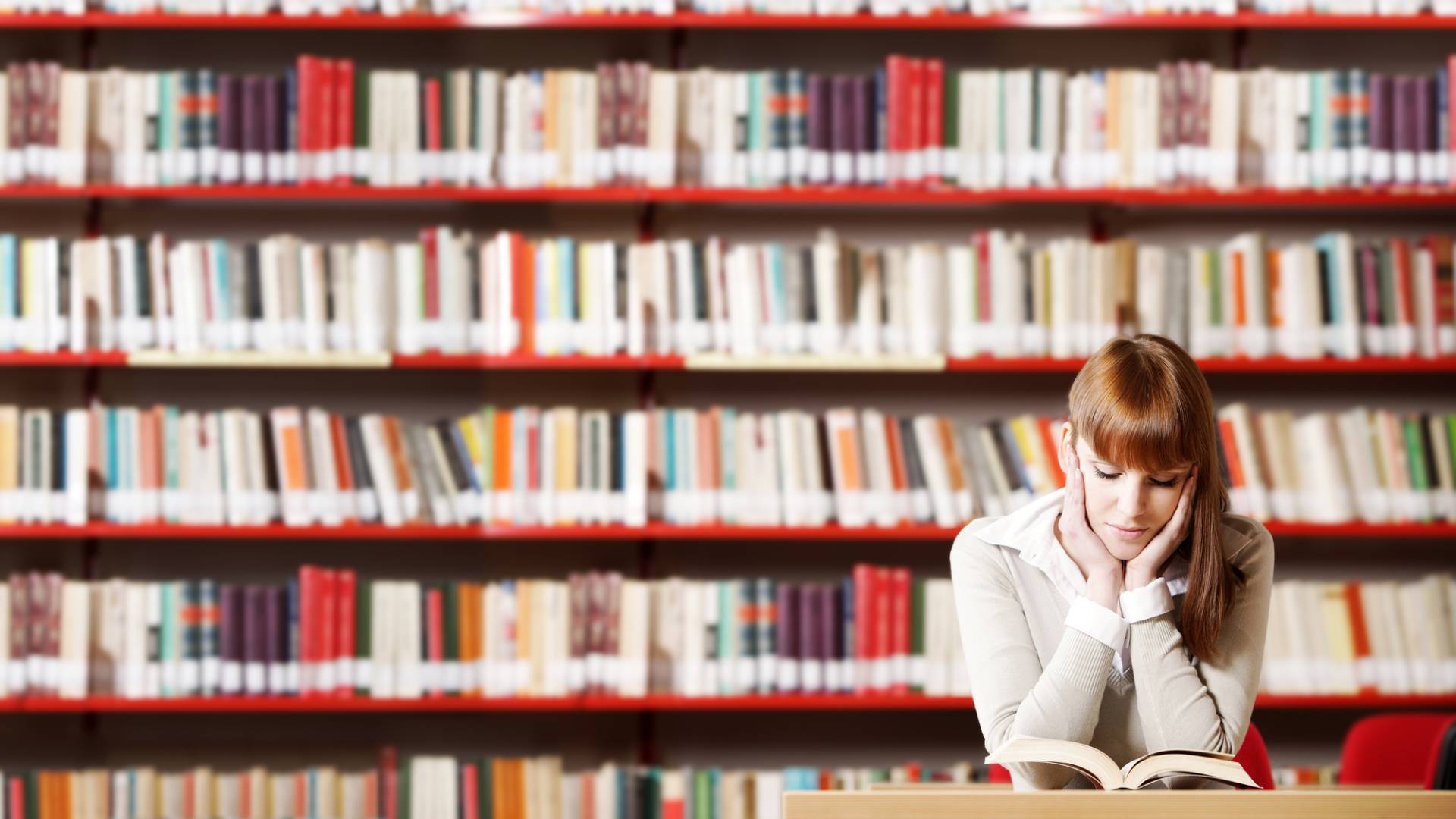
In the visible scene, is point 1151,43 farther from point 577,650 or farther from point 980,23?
point 577,650

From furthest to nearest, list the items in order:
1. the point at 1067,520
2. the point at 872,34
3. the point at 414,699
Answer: the point at 872,34
the point at 414,699
the point at 1067,520

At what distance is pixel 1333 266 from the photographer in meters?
3.07

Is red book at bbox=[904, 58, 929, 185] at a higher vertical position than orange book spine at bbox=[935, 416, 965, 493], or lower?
higher

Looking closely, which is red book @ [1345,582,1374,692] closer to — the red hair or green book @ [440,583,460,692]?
the red hair

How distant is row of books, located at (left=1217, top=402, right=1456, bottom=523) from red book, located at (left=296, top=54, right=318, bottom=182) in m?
2.14

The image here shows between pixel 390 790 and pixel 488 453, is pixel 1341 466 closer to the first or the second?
pixel 488 453

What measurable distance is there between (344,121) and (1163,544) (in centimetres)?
217

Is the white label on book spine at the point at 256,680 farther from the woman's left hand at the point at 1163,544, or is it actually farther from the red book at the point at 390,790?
the woman's left hand at the point at 1163,544

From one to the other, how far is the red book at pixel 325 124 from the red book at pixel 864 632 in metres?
1.49

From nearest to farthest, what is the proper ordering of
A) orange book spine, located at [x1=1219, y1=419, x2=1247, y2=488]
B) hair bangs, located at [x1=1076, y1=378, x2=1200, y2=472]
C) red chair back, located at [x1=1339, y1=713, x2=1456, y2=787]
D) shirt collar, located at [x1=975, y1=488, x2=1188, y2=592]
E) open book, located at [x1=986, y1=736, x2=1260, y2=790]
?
open book, located at [x1=986, y1=736, x2=1260, y2=790] < hair bangs, located at [x1=1076, y1=378, x2=1200, y2=472] < shirt collar, located at [x1=975, y1=488, x2=1188, y2=592] < red chair back, located at [x1=1339, y1=713, x2=1456, y2=787] < orange book spine, located at [x1=1219, y1=419, x2=1247, y2=488]

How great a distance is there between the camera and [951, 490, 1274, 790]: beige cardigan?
154 cm

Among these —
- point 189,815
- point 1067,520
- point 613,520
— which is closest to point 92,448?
point 189,815

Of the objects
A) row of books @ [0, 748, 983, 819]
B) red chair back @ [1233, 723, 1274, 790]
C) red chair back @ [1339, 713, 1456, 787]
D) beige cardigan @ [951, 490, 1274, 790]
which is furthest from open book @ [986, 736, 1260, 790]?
row of books @ [0, 748, 983, 819]

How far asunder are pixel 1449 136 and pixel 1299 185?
0.35 metres
